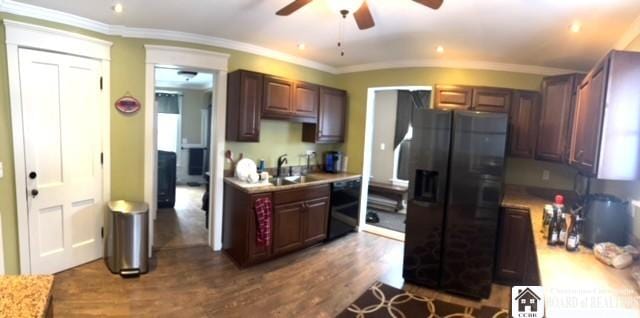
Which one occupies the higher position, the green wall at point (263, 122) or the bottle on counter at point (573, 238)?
the green wall at point (263, 122)

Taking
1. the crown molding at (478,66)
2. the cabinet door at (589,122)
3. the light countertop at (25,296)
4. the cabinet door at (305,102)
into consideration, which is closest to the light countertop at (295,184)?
the cabinet door at (305,102)

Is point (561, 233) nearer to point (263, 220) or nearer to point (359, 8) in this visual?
point (359, 8)

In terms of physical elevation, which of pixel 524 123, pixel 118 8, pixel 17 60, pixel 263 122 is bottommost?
pixel 263 122

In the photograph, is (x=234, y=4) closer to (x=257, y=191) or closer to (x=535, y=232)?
(x=257, y=191)

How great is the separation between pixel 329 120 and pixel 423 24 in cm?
198

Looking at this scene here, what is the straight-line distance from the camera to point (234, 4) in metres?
2.55

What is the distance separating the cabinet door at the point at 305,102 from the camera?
4008mm

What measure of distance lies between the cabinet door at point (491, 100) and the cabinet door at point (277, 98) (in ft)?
6.97

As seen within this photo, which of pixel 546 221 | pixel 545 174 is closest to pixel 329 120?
pixel 545 174

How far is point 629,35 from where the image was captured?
251 centimetres

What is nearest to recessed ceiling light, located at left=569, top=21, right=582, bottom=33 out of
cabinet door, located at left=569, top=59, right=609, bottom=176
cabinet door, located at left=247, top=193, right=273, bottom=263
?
cabinet door, located at left=569, top=59, right=609, bottom=176

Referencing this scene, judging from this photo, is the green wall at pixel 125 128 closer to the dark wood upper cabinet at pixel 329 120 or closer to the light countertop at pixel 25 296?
the dark wood upper cabinet at pixel 329 120

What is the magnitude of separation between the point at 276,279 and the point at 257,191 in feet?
2.88

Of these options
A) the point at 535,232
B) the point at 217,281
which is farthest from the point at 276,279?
the point at 535,232
